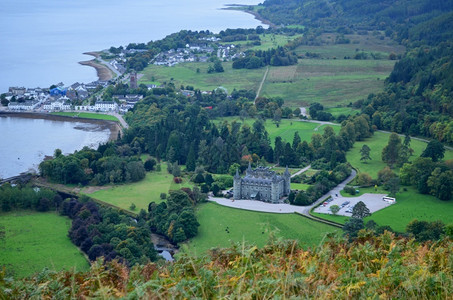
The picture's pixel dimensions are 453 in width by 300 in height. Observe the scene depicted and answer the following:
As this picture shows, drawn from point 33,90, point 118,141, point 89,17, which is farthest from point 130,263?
point 89,17

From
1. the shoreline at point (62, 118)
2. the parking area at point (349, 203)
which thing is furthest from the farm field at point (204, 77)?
the parking area at point (349, 203)

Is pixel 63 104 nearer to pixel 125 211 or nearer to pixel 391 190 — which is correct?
pixel 125 211

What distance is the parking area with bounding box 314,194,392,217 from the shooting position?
2230 cm

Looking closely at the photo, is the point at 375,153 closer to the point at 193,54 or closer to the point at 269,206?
the point at 269,206

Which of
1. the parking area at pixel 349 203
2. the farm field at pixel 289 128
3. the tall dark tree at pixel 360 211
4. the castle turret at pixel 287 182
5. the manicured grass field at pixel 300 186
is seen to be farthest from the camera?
the farm field at pixel 289 128

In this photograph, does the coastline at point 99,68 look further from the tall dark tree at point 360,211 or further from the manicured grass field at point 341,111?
the tall dark tree at point 360,211

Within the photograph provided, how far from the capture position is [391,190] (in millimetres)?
24297

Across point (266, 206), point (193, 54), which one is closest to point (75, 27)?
point (193, 54)

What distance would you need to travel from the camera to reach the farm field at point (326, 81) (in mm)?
44250

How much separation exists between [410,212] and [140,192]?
11.3 meters

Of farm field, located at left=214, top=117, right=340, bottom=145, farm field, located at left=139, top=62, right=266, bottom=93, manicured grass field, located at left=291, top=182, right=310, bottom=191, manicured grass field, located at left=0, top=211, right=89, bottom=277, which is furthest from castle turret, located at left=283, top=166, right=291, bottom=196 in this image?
farm field, located at left=139, top=62, right=266, bottom=93

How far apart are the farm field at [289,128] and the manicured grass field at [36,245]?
15.6 meters

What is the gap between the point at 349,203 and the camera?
23.2 metres

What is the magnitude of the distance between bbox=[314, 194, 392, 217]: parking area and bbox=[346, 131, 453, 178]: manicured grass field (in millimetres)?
3179
